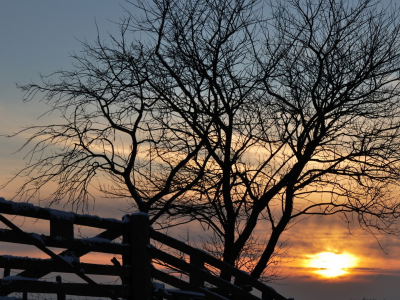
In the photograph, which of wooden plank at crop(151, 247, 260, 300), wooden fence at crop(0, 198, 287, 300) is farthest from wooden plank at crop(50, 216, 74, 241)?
wooden plank at crop(151, 247, 260, 300)

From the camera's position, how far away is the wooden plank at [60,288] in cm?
499

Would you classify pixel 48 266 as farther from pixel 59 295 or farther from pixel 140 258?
pixel 140 258

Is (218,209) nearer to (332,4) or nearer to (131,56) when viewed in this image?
(131,56)

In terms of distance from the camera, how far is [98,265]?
568 cm

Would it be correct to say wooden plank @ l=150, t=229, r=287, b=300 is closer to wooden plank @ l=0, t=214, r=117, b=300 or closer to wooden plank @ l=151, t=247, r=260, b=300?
wooden plank @ l=151, t=247, r=260, b=300

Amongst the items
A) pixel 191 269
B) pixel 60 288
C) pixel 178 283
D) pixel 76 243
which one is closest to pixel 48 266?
pixel 60 288

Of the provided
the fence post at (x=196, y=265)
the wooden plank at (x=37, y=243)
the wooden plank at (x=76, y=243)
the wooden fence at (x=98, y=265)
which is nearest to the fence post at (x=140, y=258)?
the wooden fence at (x=98, y=265)

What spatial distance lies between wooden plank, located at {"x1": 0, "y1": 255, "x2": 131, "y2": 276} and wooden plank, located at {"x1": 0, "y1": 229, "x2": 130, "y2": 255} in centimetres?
19

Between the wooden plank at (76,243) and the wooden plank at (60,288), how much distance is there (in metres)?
0.42

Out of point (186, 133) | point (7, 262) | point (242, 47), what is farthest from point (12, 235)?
point (242, 47)

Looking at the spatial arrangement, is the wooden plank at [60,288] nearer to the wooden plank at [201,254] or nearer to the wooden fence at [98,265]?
the wooden fence at [98,265]

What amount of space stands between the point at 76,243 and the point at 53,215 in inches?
17.6

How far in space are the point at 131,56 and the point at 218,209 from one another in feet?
14.5

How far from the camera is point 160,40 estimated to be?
443 inches
